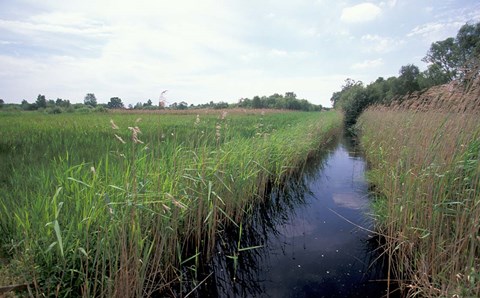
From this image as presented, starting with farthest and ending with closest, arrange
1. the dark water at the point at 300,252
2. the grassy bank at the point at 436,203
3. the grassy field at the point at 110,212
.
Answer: the dark water at the point at 300,252 → the grassy bank at the point at 436,203 → the grassy field at the point at 110,212

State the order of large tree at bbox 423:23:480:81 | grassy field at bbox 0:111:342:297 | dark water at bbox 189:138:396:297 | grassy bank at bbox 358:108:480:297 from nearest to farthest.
Answer: grassy field at bbox 0:111:342:297, grassy bank at bbox 358:108:480:297, dark water at bbox 189:138:396:297, large tree at bbox 423:23:480:81

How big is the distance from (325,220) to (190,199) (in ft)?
10.4

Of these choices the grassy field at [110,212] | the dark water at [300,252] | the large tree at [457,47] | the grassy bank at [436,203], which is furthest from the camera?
the large tree at [457,47]

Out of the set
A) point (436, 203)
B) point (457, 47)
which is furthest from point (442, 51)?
point (436, 203)

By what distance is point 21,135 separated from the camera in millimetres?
6293

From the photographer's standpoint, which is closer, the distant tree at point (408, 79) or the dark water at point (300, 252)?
the dark water at point (300, 252)

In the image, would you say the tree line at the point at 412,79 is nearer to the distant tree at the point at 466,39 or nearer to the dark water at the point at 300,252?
the distant tree at the point at 466,39

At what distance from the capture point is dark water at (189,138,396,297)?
327 centimetres

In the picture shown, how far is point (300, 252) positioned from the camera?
13.3 ft

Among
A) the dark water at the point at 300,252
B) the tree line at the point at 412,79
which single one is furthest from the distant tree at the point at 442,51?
the dark water at the point at 300,252

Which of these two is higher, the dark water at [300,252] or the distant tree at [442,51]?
the distant tree at [442,51]

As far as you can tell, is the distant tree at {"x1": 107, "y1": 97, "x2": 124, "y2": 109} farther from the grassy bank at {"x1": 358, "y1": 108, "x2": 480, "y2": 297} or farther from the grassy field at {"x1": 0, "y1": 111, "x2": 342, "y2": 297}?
the grassy bank at {"x1": 358, "y1": 108, "x2": 480, "y2": 297}

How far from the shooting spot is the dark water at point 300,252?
3.27 metres

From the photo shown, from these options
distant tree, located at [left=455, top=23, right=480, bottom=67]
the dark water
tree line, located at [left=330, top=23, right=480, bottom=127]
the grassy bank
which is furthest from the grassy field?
distant tree, located at [left=455, top=23, right=480, bottom=67]
